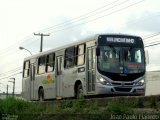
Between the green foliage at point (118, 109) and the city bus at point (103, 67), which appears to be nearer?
the green foliage at point (118, 109)

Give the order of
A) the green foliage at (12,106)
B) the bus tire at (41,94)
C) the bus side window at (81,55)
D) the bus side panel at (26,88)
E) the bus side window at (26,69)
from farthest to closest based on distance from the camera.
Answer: the bus side window at (26,69), the bus side panel at (26,88), the bus tire at (41,94), the bus side window at (81,55), the green foliage at (12,106)

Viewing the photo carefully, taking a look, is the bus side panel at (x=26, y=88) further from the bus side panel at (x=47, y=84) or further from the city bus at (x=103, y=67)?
the city bus at (x=103, y=67)

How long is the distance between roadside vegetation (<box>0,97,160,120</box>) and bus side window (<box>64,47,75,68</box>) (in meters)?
3.91

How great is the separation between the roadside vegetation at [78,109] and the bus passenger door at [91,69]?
114 inches

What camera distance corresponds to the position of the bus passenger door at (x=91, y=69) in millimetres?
21456

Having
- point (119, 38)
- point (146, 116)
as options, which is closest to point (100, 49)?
point (119, 38)

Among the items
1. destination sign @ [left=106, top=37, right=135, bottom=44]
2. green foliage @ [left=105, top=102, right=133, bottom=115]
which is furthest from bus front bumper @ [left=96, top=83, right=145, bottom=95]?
green foliage @ [left=105, top=102, right=133, bottom=115]

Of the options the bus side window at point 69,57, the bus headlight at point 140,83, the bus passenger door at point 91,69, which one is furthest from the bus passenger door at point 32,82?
the bus headlight at point 140,83

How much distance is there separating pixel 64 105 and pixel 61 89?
26.2 feet

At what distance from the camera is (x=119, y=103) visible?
13359 mm

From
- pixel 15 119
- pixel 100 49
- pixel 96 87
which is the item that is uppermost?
pixel 100 49

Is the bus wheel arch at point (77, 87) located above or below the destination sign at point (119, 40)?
below

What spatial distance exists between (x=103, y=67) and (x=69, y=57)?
355 cm

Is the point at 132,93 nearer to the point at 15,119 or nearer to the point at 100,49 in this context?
the point at 100,49
